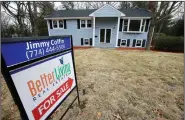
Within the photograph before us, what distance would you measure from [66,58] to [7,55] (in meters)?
0.93

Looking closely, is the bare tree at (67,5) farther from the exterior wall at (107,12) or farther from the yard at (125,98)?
the yard at (125,98)

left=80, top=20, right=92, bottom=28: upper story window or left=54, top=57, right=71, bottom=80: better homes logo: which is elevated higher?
Answer: left=80, top=20, right=92, bottom=28: upper story window

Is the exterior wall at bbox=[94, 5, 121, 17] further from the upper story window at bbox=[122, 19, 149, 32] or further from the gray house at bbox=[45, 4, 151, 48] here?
the upper story window at bbox=[122, 19, 149, 32]

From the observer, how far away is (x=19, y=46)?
104cm

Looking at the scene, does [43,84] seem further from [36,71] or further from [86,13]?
[86,13]

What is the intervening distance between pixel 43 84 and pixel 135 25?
1317 cm

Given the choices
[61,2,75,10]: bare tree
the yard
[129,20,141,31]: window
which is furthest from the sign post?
[61,2,75,10]: bare tree

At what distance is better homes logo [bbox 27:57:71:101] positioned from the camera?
124cm

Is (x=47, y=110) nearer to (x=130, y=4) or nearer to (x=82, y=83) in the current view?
(x=82, y=83)

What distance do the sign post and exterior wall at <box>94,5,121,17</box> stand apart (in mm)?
11314

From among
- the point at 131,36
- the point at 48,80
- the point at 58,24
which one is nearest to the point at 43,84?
the point at 48,80

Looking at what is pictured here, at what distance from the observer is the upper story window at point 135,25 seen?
12383mm

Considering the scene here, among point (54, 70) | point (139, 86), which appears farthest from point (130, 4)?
point (54, 70)

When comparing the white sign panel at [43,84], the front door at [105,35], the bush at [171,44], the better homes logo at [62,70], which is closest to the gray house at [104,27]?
the front door at [105,35]
